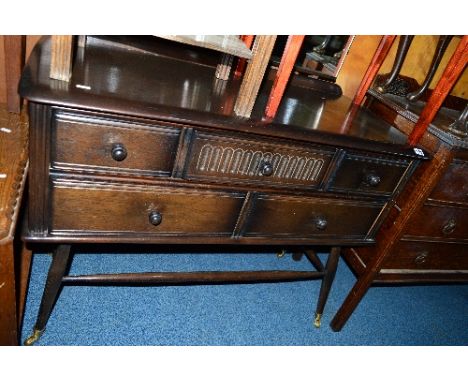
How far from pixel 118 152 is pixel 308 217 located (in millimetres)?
848

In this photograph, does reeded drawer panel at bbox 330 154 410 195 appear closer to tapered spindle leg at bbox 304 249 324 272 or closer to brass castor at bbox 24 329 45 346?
tapered spindle leg at bbox 304 249 324 272

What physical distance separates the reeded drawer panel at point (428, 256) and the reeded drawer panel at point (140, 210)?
97 cm

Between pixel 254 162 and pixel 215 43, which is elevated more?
pixel 215 43

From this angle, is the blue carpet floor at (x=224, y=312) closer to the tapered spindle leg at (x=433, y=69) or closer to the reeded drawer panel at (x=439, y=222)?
the reeded drawer panel at (x=439, y=222)

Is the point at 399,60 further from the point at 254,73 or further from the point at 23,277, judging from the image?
the point at 23,277

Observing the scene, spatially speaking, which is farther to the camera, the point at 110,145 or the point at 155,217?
the point at 155,217

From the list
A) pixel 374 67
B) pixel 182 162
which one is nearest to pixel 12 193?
pixel 182 162

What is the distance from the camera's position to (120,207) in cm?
119

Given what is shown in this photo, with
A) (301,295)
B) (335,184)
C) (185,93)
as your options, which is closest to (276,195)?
(335,184)

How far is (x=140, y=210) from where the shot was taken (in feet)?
4.00

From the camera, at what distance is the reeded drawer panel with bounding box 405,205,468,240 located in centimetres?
166

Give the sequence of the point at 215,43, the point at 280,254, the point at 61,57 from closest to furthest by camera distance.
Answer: the point at 61,57
the point at 215,43
the point at 280,254

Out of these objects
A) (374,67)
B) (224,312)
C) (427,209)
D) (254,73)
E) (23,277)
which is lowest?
(224,312)
